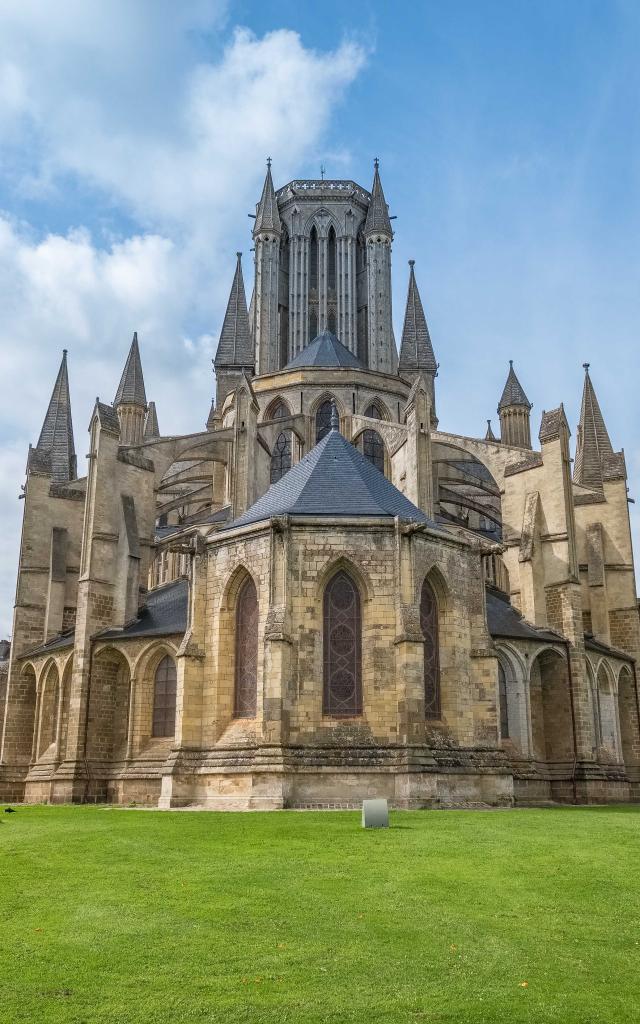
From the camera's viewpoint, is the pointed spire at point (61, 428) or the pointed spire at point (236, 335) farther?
the pointed spire at point (236, 335)

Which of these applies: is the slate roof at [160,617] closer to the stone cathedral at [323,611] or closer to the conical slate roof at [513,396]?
the stone cathedral at [323,611]

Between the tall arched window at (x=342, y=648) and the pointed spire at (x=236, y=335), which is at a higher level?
the pointed spire at (x=236, y=335)

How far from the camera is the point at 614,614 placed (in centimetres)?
3619

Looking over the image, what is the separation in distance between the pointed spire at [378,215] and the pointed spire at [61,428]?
2335 cm

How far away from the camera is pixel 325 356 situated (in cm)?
4641

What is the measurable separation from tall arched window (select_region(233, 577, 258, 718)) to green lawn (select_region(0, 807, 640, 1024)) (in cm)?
811

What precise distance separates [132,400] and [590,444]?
20932 millimetres

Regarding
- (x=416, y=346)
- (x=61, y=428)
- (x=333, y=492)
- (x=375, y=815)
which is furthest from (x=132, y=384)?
(x=375, y=815)

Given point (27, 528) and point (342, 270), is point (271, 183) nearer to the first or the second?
point (342, 270)

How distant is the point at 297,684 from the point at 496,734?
5.15 metres

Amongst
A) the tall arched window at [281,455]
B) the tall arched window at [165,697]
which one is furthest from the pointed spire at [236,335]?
the tall arched window at [165,697]

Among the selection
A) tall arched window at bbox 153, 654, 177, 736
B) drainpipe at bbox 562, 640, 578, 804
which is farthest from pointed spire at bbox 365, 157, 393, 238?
tall arched window at bbox 153, 654, 177, 736

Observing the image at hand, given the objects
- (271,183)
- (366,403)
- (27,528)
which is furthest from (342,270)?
(27,528)

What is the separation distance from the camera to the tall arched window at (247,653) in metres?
22.6
